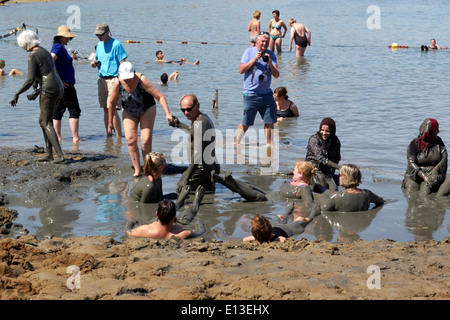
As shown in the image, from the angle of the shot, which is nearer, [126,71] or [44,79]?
[126,71]

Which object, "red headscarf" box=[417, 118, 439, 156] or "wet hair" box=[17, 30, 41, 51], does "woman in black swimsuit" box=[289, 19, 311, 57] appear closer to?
"red headscarf" box=[417, 118, 439, 156]

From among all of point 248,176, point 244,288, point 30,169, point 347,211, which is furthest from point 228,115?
point 244,288

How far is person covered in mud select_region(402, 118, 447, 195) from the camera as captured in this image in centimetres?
923

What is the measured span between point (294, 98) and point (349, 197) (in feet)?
32.5

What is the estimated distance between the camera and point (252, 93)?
11195mm

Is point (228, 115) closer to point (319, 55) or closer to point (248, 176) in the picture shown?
point (248, 176)

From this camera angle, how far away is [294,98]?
1809cm

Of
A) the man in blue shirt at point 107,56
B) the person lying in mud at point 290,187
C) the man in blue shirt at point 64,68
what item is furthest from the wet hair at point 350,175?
the man in blue shirt at point 64,68

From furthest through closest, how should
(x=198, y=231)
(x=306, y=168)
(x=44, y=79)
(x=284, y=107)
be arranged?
(x=284, y=107) < (x=44, y=79) < (x=306, y=168) < (x=198, y=231)

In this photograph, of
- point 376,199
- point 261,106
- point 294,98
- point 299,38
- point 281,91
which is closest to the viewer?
point 376,199

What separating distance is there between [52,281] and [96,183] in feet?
14.1

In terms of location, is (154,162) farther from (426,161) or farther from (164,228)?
(426,161)

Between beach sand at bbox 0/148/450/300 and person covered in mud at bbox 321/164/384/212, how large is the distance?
4.10ft

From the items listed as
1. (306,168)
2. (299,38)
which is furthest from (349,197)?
(299,38)
